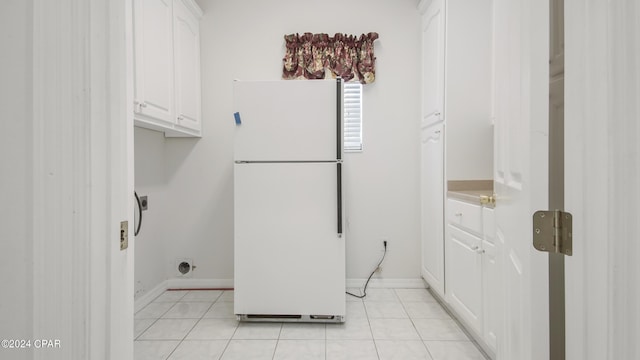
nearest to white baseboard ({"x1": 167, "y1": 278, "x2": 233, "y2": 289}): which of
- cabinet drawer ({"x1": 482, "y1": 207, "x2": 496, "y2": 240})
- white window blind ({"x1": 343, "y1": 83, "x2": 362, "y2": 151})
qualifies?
white window blind ({"x1": 343, "y1": 83, "x2": 362, "y2": 151})

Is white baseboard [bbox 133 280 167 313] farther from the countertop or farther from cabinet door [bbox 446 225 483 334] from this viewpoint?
the countertop

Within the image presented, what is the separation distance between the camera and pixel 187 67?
243cm

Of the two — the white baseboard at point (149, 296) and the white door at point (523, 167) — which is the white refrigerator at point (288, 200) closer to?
the white baseboard at point (149, 296)

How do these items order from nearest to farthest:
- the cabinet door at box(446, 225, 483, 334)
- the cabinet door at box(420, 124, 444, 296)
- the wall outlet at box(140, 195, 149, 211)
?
the cabinet door at box(446, 225, 483, 334), the cabinet door at box(420, 124, 444, 296), the wall outlet at box(140, 195, 149, 211)

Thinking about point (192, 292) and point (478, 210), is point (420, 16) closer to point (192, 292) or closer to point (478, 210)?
point (478, 210)

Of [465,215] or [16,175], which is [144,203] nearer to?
[16,175]

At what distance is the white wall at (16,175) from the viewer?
1.44 ft

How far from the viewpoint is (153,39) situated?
191 cm

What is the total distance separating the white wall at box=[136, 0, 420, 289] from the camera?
2674mm

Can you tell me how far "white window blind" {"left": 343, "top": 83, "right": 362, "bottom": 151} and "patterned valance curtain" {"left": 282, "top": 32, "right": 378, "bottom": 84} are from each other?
11 centimetres

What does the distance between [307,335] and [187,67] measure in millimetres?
2213

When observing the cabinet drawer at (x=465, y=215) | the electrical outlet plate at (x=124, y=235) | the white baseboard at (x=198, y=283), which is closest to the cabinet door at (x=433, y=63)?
the cabinet drawer at (x=465, y=215)

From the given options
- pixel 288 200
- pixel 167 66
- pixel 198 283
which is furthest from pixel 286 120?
pixel 198 283
